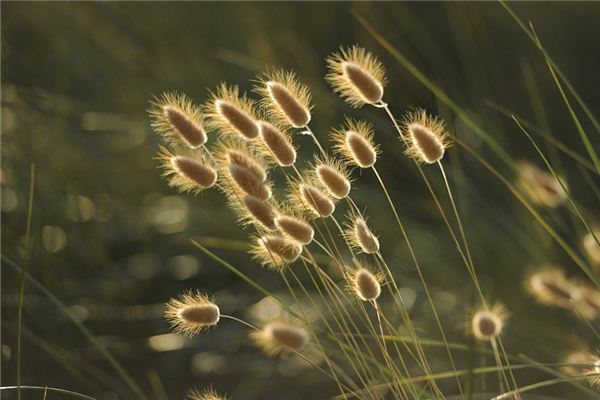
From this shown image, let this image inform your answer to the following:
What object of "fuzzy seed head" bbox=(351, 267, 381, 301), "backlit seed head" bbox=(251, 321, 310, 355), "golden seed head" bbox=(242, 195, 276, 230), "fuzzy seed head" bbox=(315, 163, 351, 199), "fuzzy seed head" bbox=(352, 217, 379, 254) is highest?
"fuzzy seed head" bbox=(315, 163, 351, 199)

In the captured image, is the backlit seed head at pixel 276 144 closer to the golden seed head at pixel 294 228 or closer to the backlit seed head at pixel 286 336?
the golden seed head at pixel 294 228

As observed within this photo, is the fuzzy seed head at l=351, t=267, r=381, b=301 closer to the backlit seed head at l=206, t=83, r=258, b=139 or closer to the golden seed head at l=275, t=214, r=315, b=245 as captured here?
the golden seed head at l=275, t=214, r=315, b=245

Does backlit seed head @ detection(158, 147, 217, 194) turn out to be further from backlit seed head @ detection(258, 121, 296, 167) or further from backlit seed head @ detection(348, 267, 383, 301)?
backlit seed head @ detection(348, 267, 383, 301)

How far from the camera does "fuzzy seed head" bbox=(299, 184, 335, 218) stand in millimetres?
962

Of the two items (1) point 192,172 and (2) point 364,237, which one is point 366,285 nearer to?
(2) point 364,237

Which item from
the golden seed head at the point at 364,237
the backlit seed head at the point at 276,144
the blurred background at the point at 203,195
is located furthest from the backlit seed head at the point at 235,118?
the blurred background at the point at 203,195

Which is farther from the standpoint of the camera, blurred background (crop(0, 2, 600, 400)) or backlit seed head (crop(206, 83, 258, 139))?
blurred background (crop(0, 2, 600, 400))

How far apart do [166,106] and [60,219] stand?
1.33 meters

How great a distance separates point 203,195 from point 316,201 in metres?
1.60

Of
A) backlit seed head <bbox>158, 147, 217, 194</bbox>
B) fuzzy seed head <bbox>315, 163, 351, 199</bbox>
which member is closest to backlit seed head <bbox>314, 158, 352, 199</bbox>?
fuzzy seed head <bbox>315, 163, 351, 199</bbox>

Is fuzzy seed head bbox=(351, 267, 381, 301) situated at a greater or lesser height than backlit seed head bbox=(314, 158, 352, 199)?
lesser

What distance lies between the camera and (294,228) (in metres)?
0.94

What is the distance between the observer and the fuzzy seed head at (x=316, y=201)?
0.96 meters

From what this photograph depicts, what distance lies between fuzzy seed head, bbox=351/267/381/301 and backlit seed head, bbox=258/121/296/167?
14 centimetres
